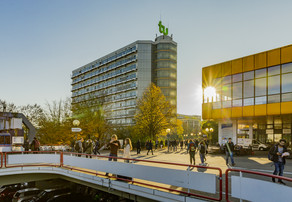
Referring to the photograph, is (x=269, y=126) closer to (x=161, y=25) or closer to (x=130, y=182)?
(x=130, y=182)

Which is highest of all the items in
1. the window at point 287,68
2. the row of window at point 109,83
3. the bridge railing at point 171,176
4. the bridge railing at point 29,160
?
the row of window at point 109,83

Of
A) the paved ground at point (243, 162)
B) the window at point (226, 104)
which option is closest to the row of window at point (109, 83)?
the window at point (226, 104)

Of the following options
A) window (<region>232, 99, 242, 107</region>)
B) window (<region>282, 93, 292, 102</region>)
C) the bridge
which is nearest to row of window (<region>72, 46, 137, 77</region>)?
window (<region>232, 99, 242, 107</region>)

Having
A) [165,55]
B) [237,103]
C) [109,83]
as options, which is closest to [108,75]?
[109,83]

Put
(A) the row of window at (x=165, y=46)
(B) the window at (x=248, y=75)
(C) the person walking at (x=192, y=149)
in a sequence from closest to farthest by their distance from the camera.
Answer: (C) the person walking at (x=192, y=149) → (B) the window at (x=248, y=75) → (A) the row of window at (x=165, y=46)

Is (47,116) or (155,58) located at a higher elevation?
(155,58)

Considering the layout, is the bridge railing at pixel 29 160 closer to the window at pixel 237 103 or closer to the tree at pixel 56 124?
the tree at pixel 56 124

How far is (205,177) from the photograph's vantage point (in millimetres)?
7227

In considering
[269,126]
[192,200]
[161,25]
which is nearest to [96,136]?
[269,126]

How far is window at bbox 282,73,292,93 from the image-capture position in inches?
970

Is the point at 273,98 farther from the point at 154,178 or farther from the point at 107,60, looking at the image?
the point at 107,60

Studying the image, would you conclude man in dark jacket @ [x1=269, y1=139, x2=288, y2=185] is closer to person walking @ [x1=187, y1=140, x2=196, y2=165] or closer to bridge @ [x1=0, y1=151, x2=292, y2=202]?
bridge @ [x1=0, y1=151, x2=292, y2=202]

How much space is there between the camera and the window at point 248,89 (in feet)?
90.6

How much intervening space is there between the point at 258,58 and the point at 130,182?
22815 millimetres
